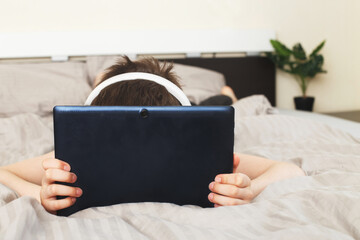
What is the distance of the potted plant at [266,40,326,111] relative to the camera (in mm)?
2506

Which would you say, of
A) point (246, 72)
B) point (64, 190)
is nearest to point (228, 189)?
point (64, 190)

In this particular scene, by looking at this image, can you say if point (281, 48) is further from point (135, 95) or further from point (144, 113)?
point (144, 113)

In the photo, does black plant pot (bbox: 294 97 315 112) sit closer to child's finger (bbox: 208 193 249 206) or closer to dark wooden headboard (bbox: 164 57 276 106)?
dark wooden headboard (bbox: 164 57 276 106)

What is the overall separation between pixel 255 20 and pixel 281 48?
308 millimetres

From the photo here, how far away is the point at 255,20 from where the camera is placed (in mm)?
2621

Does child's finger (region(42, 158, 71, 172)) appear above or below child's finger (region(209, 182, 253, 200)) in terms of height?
above

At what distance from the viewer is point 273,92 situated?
8.53 feet

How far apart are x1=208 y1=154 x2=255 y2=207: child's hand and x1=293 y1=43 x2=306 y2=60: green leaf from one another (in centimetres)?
208

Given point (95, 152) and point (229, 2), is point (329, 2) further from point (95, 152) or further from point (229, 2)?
point (95, 152)

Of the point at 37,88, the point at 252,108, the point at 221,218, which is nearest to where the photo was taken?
the point at 221,218

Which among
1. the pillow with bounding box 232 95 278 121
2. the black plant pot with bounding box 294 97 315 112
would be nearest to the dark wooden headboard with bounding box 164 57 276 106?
the black plant pot with bounding box 294 97 315 112

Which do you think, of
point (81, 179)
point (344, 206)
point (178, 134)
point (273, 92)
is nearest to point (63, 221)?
point (81, 179)

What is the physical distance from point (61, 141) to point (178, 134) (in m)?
0.19

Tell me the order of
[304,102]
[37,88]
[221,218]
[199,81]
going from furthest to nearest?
[304,102] < [199,81] < [37,88] < [221,218]
